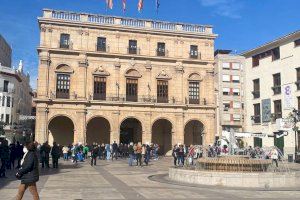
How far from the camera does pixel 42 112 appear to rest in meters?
36.6

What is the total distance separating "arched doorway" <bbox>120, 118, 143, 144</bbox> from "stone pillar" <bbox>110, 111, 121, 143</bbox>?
297 cm

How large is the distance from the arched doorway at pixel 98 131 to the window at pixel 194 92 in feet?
30.7

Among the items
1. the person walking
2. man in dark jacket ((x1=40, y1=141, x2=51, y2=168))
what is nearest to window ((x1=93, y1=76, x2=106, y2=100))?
man in dark jacket ((x1=40, y1=141, x2=51, y2=168))

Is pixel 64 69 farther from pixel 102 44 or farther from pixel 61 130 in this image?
pixel 61 130

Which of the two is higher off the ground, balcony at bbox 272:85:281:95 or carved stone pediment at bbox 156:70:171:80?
carved stone pediment at bbox 156:70:171:80

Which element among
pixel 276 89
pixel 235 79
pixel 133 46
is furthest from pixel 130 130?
pixel 235 79

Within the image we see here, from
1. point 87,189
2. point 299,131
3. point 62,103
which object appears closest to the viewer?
point 87,189

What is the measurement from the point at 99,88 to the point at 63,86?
11.7 ft

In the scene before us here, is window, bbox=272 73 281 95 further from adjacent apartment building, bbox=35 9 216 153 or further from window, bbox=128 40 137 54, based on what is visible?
window, bbox=128 40 137 54

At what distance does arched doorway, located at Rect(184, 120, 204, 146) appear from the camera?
42.8m

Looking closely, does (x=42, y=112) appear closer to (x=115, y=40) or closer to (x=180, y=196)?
(x=115, y=40)

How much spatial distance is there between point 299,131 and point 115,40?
20.0m

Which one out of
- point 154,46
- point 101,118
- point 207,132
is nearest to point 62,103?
point 101,118

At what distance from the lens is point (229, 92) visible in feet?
197
